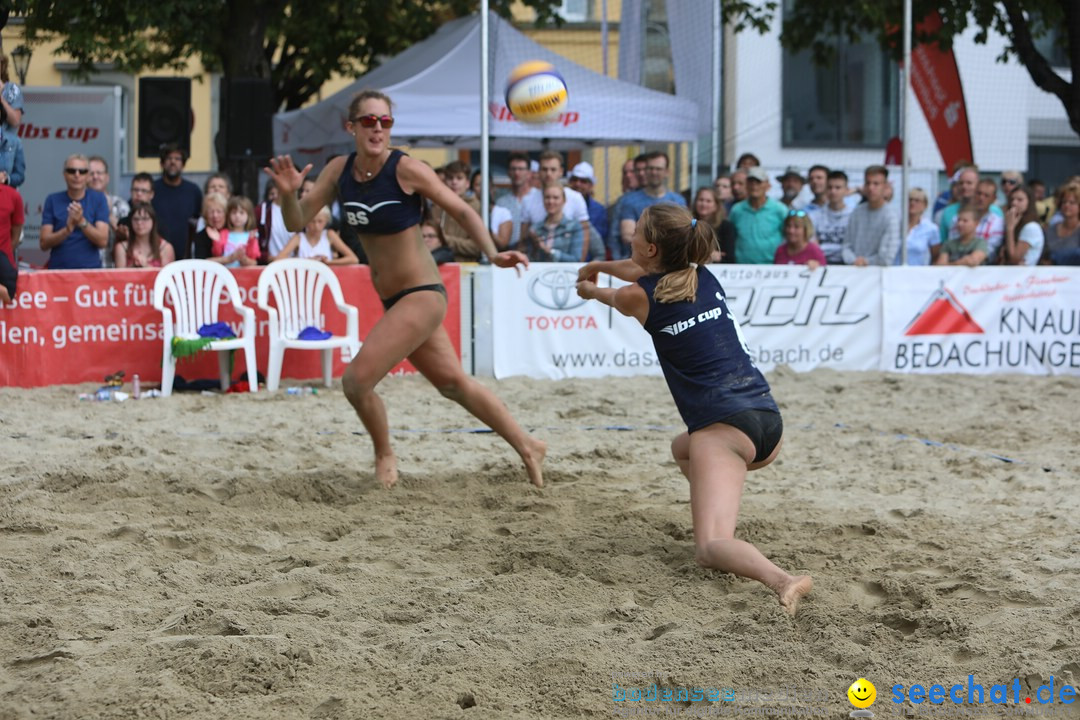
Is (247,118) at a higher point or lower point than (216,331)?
higher

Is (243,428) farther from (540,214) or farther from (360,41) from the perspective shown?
(360,41)

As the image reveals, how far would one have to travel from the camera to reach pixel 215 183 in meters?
10.9

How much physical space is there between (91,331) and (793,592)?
7.29m

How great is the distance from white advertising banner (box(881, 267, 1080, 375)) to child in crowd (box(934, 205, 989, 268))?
0.26 meters

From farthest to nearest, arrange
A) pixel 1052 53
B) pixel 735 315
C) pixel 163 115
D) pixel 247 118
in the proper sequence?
pixel 1052 53 < pixel 163 115 < pixel 247 118 < pixel 735 315

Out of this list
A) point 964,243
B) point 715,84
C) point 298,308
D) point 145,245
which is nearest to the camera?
point 298,308

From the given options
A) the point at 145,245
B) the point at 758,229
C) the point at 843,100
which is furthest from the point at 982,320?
the point at 843,100

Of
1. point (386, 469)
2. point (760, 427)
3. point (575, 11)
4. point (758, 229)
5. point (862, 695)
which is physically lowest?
point (862, 695)

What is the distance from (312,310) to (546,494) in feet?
15.3

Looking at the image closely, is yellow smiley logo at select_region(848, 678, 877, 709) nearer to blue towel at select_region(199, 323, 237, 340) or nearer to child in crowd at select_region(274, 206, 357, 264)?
blue towel at select_region(199, 323, 237, 340)

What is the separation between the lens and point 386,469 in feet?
20.6

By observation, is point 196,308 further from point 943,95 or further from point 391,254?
point 943,95

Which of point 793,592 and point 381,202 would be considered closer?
point 793,592

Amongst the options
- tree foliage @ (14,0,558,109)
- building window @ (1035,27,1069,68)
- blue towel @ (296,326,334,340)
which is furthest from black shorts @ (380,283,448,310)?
building window @ (1035,27,1069,68)
